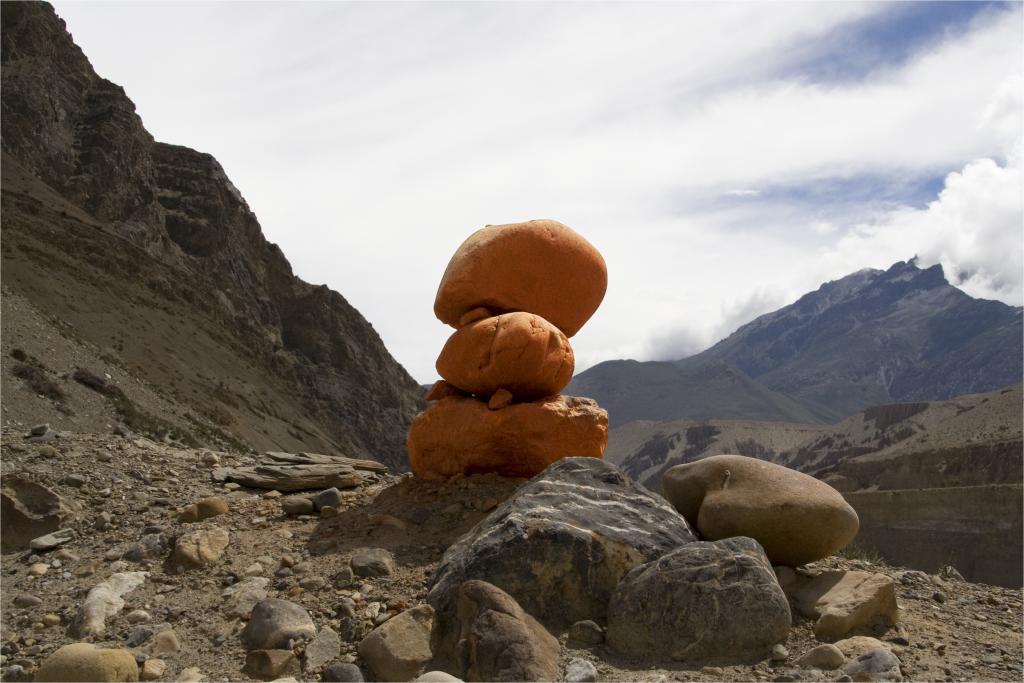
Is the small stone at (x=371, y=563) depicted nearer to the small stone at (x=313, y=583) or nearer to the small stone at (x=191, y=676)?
the small stone at (x=313, y=583)

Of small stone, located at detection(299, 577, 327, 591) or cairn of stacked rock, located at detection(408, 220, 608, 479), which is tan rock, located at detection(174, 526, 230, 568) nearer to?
small stone, located at detection(299, 577, 327, 591)

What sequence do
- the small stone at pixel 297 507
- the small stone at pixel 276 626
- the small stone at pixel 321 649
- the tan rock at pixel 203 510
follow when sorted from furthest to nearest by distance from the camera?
the small stone at pixel 297 507, the tan rock at pixel 203 510, the small stone at pixel 276 626, the small stone at pixel 321 649

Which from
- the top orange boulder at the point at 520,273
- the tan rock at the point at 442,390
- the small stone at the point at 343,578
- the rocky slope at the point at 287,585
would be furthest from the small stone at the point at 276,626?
the top orange boulder at the point at 520,273

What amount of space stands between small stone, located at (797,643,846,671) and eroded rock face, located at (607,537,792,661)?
11.4 inches

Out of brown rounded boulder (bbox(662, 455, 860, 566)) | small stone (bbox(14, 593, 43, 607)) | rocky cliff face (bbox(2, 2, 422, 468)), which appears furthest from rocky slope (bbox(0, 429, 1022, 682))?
rocky cliff face (bbox(2, 2, 422, 468))

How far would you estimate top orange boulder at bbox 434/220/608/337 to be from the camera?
11.2 m

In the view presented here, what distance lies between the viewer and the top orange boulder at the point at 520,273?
11.2m

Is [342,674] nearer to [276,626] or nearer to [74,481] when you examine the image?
[276,626]

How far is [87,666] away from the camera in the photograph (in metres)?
6.72

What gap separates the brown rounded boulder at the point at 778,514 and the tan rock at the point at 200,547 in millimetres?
5306

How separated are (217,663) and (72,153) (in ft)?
212

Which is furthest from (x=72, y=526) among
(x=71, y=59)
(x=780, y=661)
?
(x=71, y=59)

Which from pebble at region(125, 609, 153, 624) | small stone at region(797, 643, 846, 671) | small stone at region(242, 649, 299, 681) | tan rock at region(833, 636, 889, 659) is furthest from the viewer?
pebble at region(125, 609, 153, 624)

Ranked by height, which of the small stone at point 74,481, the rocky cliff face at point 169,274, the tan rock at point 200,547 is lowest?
the tan rock at point 200,547
